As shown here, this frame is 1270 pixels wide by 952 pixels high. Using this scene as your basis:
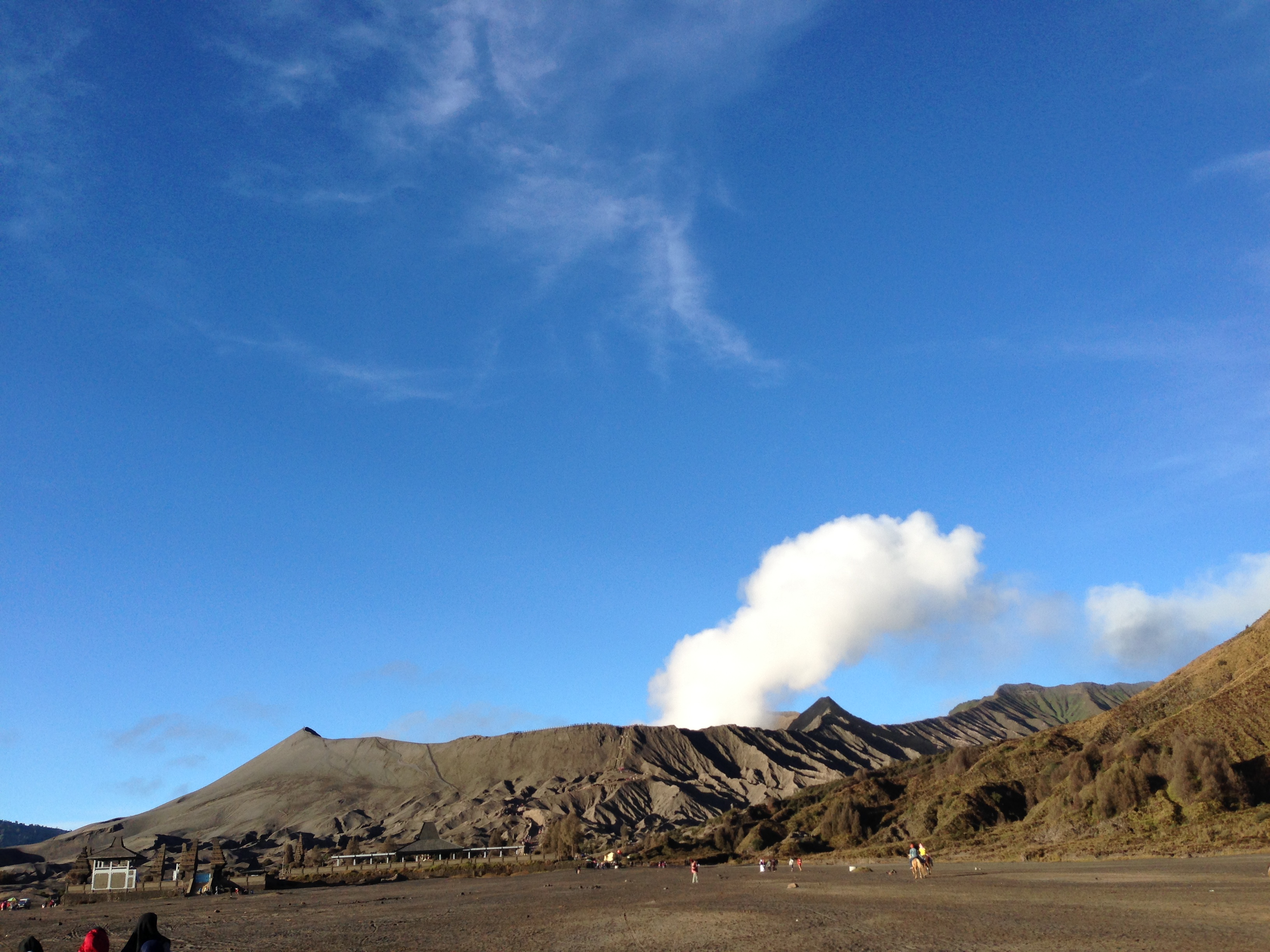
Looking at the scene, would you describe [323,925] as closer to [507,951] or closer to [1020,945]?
[507,951]

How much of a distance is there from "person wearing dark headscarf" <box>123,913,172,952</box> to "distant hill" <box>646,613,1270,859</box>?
187ft

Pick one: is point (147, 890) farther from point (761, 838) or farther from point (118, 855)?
point (761, 838)

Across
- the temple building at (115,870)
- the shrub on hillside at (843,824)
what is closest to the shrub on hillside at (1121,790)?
the shrub on hillside at (843,824)

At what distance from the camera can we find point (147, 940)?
1100cm

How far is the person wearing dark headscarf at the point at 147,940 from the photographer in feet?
35.4

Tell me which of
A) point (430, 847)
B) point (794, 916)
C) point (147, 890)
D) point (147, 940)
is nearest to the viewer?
point (147, 940)

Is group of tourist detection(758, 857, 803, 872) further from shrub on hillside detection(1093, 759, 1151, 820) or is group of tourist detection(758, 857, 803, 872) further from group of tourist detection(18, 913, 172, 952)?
group of tourist detection(18, 913, 172, 952)

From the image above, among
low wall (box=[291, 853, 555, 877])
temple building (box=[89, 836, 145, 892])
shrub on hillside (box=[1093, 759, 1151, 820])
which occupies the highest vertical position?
temple building (box=[89, 836, 145, 892])

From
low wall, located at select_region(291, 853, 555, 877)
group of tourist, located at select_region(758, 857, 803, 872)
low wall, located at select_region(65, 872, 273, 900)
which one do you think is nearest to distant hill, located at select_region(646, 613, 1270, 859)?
group of tourist, located at select_region(758, 857, 803, 872)

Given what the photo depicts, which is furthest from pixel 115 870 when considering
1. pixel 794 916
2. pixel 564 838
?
pixel 794 916

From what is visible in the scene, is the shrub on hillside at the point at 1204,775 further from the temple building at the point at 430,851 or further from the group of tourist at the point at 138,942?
the temple building at the point at 430,851

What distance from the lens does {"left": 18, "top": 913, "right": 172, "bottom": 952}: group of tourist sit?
1061 cm

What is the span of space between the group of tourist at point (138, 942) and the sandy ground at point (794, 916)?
13327mm

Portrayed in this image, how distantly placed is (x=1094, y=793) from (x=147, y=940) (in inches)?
3113
